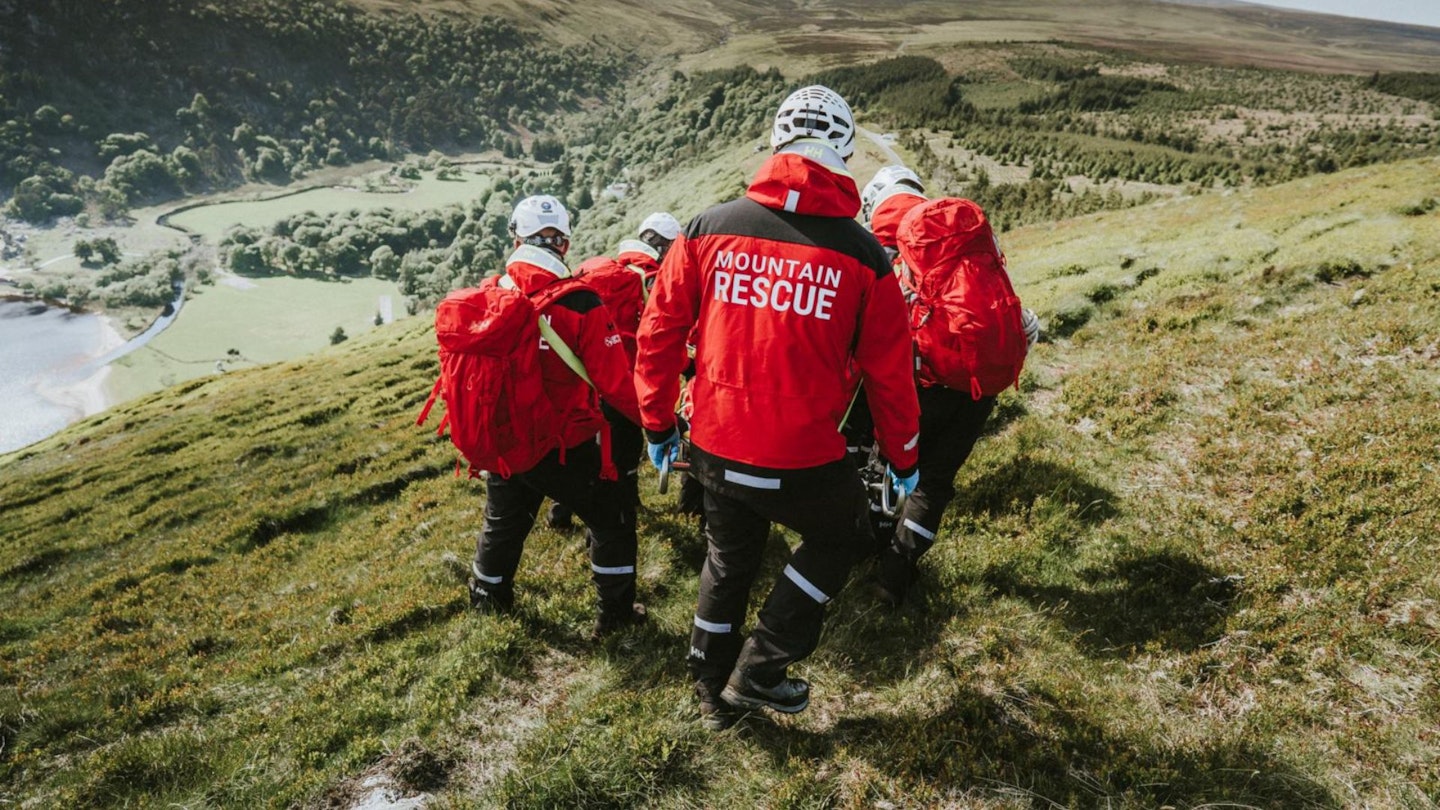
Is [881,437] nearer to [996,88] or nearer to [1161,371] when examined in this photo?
[1161,371]

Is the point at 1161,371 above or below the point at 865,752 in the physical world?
above

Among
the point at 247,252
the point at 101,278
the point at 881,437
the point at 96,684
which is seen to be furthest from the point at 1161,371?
the point at 101,278

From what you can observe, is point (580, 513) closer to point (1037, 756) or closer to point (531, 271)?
point (531, 271)

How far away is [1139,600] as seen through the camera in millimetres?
5699

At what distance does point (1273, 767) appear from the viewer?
4.03 meters

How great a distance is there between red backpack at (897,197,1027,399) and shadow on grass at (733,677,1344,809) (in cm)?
243

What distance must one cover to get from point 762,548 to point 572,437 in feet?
7.23

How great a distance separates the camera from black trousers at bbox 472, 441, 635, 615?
5.71 m

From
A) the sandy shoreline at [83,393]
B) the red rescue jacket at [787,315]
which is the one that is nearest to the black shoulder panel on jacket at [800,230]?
the red rescue jacket at [787,315]

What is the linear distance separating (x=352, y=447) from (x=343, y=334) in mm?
116490

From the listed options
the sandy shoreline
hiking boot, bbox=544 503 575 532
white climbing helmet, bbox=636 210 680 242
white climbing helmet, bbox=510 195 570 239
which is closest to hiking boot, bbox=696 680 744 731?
hiking boot, bbox=544 503 575 532

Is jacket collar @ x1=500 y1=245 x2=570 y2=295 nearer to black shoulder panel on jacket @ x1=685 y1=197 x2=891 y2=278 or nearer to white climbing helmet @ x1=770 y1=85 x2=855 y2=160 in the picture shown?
black shoulder panel on jacket @ x1=685 y1=197 x2=891 y2=278

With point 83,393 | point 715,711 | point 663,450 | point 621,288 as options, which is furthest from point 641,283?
point 83,393

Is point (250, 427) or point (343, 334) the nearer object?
point (250, 427)
